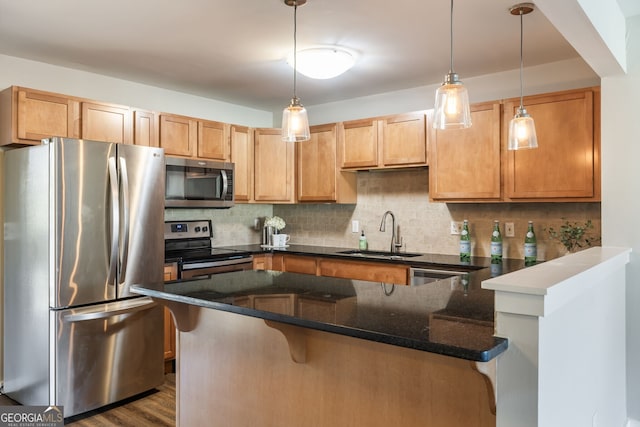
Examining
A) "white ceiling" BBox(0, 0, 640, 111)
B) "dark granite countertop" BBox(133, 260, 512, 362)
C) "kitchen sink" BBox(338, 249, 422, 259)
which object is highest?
"white ceiling" BBox(0, 0, 640, 111)

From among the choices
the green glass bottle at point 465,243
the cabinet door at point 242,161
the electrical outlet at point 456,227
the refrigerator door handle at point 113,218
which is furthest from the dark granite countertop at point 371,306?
the cabinet door at point 242,161

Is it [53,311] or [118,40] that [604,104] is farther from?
[53,311]

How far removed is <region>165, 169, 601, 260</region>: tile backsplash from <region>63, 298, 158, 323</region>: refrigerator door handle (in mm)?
1193

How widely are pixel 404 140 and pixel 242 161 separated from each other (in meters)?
1.60

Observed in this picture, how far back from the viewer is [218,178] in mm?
4180

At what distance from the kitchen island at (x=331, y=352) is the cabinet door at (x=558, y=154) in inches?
51.2

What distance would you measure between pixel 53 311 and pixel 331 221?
2690mm

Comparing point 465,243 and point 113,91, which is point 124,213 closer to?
point 113,91

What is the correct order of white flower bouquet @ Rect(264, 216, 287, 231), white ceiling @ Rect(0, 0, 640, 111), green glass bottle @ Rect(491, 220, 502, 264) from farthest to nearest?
white flower bouquet @ Rect(264, 216, 287, 231) → green glass bottle @ Rect(491, 220, 502, 264) → white ceiling @ Rect(0, 0, 640, 111)

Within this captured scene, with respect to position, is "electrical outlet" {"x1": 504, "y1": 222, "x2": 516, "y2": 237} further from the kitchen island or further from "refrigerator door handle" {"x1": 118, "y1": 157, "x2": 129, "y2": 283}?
"refrigerator door handle" {"x1": 118, "y1": 157, "x2": 129, "y2": 283}

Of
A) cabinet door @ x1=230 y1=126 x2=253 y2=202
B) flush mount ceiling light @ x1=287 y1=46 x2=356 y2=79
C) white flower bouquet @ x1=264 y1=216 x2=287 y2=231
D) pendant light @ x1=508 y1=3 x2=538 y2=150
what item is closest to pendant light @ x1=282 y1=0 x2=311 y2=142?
flush mount ceiling light @ x1=287 y1=46 x2=356 y2=79

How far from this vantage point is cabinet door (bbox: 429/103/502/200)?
3.41m

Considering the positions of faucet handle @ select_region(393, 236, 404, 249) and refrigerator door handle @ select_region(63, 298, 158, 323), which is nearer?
refrigerator door handle @ select_region(63, 298, 158, 323)

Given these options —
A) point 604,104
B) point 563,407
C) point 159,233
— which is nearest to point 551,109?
point 604,104
